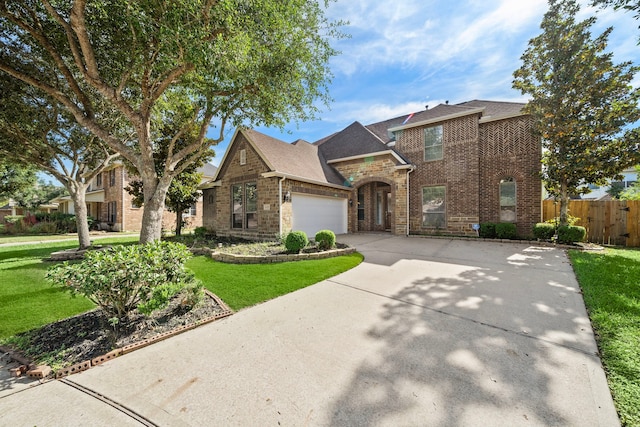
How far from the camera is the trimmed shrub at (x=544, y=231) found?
31.7 ft

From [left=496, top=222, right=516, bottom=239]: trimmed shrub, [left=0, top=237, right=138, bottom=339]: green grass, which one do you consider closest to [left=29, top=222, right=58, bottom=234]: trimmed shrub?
[left=0, top=237, right=138, bottom=339]: green grass

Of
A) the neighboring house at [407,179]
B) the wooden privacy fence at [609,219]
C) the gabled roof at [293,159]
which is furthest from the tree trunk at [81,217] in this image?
the wooden privacy fence at [609,219]

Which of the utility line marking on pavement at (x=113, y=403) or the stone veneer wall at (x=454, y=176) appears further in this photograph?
the stone veneer wall at (x=454, y=176)

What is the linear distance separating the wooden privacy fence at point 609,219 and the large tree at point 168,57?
39.0ft

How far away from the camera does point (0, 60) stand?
5719mm

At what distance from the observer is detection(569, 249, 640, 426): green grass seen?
1.99 m

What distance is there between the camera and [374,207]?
15.0m

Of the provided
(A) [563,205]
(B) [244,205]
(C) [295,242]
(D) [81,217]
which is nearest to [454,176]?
(A) [563,205]

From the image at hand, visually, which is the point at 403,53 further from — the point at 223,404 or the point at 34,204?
the point at 34,204

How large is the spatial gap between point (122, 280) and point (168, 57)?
474 cm

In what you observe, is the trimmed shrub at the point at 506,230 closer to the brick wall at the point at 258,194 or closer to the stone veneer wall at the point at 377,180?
the stone veneer wall at the point at 377,180

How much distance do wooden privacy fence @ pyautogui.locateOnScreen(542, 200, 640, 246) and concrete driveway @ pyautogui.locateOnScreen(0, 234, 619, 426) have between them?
9320mm

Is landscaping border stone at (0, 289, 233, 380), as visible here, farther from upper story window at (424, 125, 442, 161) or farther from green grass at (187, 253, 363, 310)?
upper story window at (424, 125, 442, 161)

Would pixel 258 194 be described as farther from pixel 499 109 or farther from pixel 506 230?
pixel 499 109
